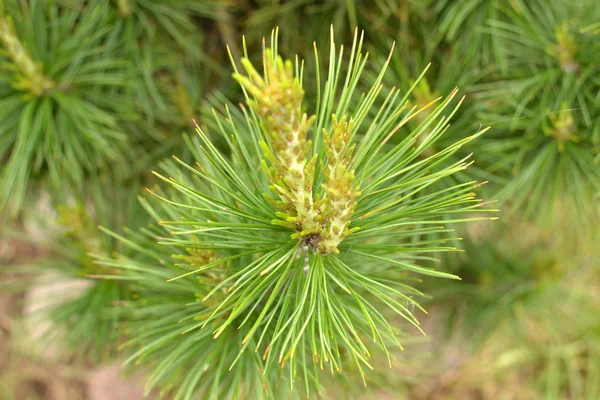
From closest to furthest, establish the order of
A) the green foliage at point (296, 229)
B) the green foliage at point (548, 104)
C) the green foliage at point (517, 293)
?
the green foliage at point (296, 229)
the green foliage at point (548, 104)
the green foliage at point (517, 293)

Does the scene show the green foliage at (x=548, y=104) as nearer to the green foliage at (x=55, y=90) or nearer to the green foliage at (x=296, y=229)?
the green foliage at (x=296, y=229)

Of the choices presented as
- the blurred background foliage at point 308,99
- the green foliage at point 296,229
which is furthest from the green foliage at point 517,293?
the green foliage at point 296,229

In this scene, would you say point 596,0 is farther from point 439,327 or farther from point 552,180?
point 439,327

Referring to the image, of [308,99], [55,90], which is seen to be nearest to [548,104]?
[308,99]

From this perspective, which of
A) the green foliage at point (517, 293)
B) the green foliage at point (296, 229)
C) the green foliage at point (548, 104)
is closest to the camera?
the green foliage at point (296, 229)

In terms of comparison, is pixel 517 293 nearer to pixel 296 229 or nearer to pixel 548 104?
pixel 548 104

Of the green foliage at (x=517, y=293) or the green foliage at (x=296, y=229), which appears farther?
the green foliage at (x=517, y=293)

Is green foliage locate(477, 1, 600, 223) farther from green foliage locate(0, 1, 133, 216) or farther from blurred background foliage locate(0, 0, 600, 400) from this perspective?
green foliage locate(0, 1, 133, 216)

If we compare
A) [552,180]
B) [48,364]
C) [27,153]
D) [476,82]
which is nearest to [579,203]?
[552,180]

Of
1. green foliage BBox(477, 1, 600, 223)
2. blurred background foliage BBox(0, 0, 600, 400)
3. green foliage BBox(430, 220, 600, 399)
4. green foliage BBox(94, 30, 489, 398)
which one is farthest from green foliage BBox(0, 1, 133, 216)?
green foliage BBox(430, 220, 600, 399)
